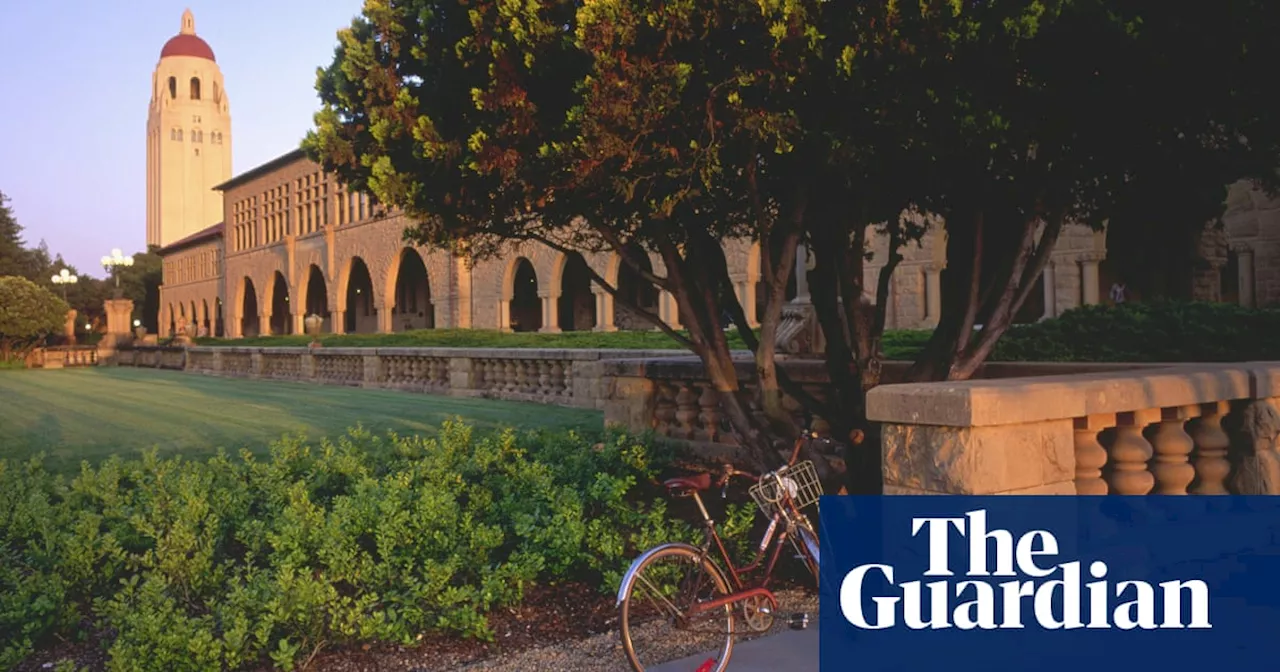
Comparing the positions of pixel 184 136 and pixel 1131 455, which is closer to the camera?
pixel 1131 455

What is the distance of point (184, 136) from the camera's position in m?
112

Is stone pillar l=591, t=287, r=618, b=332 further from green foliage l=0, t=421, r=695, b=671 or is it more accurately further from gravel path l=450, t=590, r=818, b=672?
gravel path l=450, t=590, r=818, b=672

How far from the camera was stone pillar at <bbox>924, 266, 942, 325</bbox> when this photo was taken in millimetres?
22250

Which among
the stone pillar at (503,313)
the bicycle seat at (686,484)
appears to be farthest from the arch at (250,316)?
the bicycle seat at (686,484)

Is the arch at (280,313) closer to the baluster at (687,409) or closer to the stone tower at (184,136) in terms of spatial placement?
the baluster at (687,409)

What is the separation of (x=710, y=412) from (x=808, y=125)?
3246 mm

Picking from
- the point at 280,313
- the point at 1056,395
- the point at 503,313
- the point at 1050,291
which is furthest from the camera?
the point at 280,313

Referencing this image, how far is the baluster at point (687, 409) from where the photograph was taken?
811 centimetres

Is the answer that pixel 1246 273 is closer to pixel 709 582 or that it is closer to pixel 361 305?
pixel 709 582

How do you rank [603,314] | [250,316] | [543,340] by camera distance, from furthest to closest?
[250,316] < [603,314] < [543,340]

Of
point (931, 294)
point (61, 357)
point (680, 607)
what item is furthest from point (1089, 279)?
point (61, 357)

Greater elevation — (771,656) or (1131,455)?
(1131,455)

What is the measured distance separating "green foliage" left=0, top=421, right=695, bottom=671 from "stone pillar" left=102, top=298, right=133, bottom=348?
4386cm

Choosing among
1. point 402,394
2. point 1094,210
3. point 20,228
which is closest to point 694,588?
point 1094,210
